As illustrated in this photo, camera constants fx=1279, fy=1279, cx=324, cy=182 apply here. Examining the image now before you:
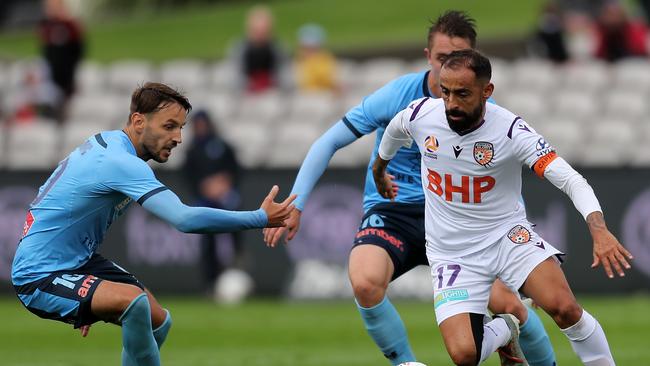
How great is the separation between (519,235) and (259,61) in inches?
467

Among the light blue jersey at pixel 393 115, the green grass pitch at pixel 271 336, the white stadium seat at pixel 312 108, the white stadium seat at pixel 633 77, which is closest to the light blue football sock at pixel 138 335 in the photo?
the light blue jersey at pixel 393 115

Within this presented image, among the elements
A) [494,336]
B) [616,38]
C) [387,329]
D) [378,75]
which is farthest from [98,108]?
[494,336]

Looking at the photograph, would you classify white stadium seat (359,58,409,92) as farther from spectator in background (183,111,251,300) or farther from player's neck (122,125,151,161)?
player's neck (122,125,151,161)

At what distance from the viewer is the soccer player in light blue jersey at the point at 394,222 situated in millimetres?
8242

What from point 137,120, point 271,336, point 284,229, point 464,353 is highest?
point 137,120

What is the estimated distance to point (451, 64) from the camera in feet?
24.5

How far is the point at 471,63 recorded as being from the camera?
7.41 meters

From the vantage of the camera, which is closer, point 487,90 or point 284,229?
point 487,90

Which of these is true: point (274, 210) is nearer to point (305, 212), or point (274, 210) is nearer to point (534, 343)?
point (534, 343)

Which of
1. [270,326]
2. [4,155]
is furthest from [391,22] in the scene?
[270,326]

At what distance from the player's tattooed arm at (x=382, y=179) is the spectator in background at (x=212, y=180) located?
7.67 metres

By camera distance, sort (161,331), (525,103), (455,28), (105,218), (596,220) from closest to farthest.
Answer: (596,220)
(105,218)
(161,331)
(455,28)
(525,103)

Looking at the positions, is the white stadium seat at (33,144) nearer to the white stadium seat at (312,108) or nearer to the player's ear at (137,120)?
the white stadium seat at (312,108)

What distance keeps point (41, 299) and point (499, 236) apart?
109 inches
